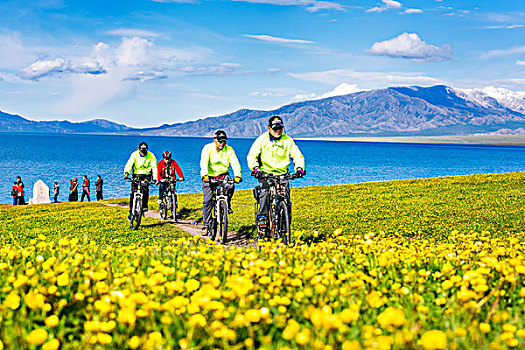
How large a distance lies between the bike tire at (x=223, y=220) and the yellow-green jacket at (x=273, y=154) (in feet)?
7.67

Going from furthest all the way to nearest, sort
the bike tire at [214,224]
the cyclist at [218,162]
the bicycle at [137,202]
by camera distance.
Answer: the bicycle at [137,202]
the bike tire at [214,224]
the cyclist at [218,162]

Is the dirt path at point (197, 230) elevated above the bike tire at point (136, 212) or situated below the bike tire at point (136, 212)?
below

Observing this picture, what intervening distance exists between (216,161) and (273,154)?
237 centimetres

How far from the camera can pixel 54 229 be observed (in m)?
17.2

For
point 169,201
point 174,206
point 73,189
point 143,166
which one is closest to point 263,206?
point 143,166

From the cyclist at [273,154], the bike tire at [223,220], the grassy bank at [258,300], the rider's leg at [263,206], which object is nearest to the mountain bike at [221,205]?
the bike tire at [223,220]

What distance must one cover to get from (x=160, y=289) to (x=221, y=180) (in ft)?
27.8

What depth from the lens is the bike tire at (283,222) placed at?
1054 centimetres

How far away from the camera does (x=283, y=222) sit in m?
10.7

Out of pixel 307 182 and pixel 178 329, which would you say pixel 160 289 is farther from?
pixel 307 182

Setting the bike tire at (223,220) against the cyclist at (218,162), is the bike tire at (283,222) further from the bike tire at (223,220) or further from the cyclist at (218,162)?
the bike tire at (223,220)

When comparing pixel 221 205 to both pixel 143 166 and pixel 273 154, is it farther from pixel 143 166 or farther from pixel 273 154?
pixel 143 166

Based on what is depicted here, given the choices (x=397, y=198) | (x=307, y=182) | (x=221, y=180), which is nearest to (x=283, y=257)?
(x=221, y=180)

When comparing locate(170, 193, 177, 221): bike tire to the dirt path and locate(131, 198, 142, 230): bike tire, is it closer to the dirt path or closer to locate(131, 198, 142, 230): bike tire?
the dirt path
